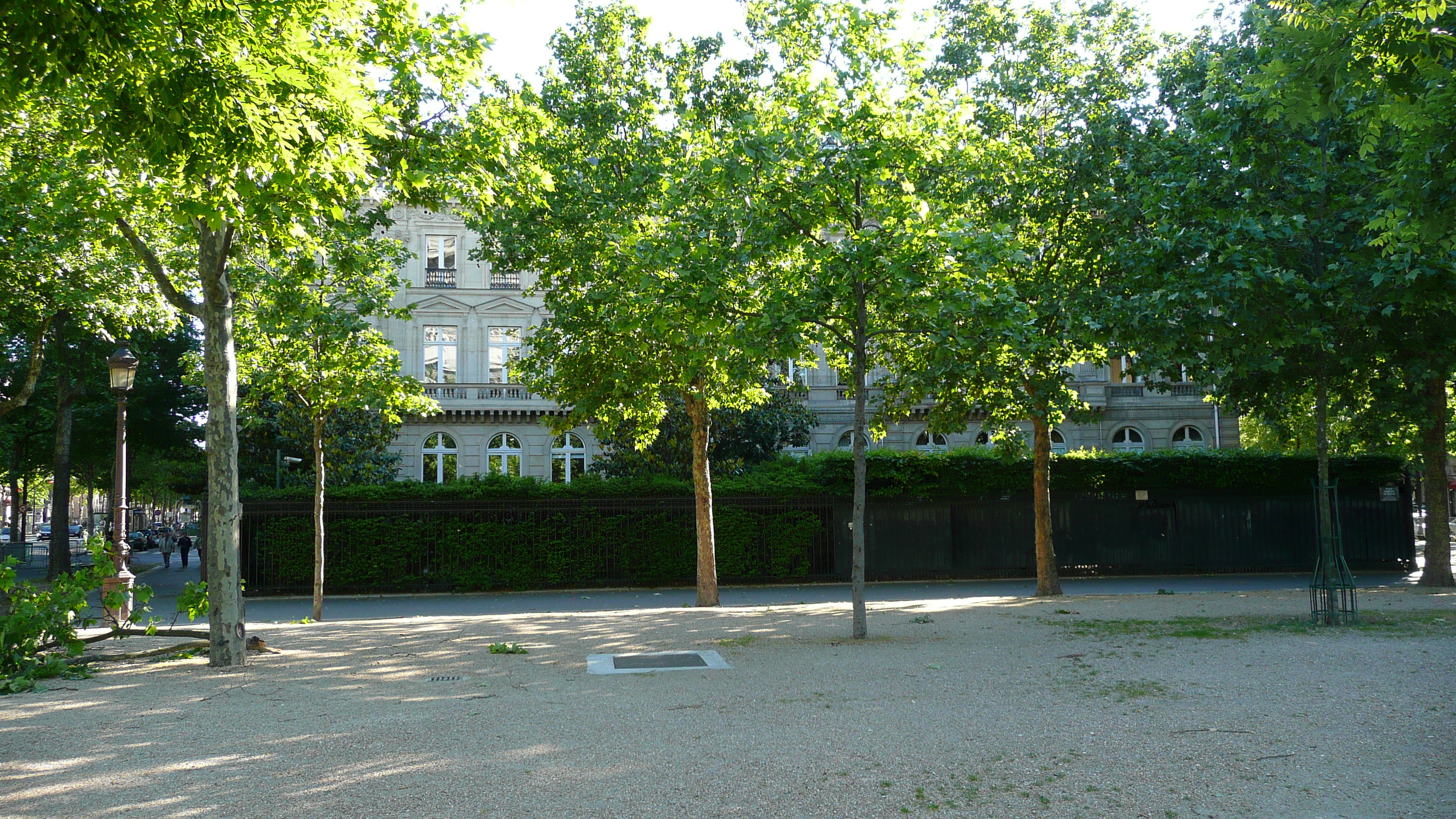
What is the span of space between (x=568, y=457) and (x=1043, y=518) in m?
25.4

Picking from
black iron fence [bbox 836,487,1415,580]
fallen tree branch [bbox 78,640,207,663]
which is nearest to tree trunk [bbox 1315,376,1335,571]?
black iron fence [bbox 836,487,1415,580]

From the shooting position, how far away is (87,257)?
1897 cm

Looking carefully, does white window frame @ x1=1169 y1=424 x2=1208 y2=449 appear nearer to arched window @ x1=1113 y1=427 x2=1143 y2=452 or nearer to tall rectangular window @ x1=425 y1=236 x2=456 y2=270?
arched window @ x1=1113 y1=427 x2=1143 y2=452

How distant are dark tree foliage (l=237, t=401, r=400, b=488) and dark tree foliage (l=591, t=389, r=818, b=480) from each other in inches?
267

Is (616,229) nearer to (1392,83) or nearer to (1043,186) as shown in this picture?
(1043,186)

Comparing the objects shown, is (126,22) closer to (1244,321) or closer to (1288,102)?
(1288,102)

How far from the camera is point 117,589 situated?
13.1 m

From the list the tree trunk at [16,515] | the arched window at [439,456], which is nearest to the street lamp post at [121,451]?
the arched window at [439,456]

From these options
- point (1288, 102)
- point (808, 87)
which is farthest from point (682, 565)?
point (1288, 102)

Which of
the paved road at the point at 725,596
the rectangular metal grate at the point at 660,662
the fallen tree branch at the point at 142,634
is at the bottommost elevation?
the paved road at the point at 725,596

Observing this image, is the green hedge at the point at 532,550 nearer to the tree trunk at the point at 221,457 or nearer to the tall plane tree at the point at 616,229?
the tall plane tree at the point at 616,229

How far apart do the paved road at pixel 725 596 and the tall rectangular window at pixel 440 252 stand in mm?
18697

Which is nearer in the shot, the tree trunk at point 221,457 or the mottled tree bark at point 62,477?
the tree trunk at point 221,457

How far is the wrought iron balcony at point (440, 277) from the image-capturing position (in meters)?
40.6
